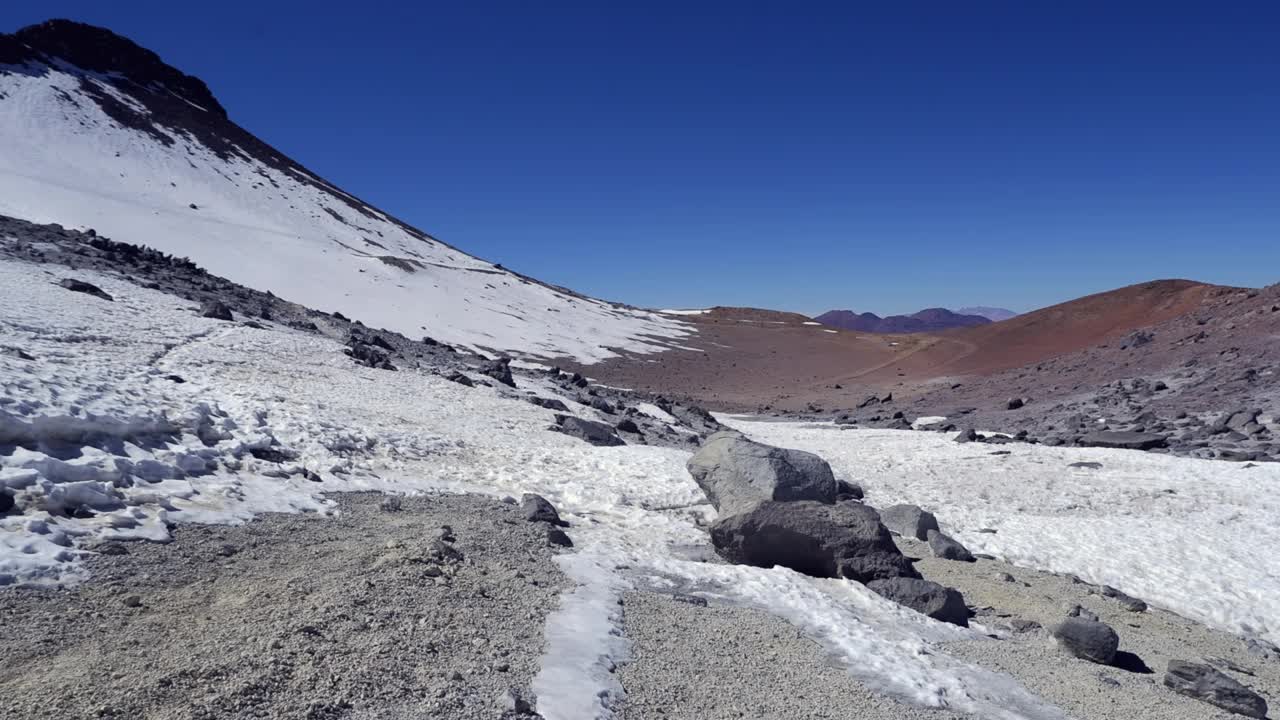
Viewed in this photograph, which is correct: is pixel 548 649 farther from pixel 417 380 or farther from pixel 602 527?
pixel 417 380

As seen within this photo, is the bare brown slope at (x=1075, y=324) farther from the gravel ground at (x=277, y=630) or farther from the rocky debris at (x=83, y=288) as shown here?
the gravel ground at (x=277, y=630)

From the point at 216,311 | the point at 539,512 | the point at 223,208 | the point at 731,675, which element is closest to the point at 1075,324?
the point at 216,311

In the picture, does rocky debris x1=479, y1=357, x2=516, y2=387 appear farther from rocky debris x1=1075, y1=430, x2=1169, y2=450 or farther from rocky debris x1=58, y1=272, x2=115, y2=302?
rocky debris x1=1075, y1=430, x2=1169, y2=450

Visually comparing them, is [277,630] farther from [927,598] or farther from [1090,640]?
[1090,640]

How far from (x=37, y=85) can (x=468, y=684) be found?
296ft

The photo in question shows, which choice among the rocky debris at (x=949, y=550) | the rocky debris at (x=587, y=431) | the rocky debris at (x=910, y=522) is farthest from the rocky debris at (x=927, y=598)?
the rocky debris at (x=587, y=431)

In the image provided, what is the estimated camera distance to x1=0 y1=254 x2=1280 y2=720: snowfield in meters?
6.86

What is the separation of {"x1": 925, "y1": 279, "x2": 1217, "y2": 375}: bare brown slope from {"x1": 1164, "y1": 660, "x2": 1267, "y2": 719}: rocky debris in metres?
42.8

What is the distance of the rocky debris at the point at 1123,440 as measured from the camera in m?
20.9

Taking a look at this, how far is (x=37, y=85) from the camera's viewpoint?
229 ft

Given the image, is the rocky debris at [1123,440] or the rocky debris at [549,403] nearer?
the rocky debris at [1123,440]

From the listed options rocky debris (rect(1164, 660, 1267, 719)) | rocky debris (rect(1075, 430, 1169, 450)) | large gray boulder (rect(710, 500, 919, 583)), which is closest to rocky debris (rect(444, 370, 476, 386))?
large gray boulder (rect(710, 500, 919, 583))

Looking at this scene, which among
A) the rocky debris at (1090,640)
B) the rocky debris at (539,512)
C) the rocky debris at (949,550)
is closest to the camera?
the rocky debris at (1090,640)

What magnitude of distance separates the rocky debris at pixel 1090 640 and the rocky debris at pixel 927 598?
3.65ft
